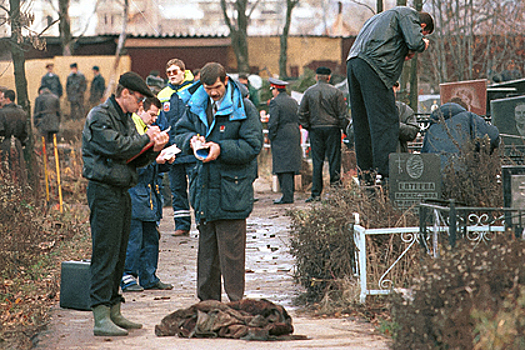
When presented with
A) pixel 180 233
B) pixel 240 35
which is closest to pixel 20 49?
pixel 180 233

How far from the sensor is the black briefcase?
22.4 feet

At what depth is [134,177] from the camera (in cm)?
637

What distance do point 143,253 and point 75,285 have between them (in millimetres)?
1585

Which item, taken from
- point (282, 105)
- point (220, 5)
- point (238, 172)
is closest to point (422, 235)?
point (238, 172)

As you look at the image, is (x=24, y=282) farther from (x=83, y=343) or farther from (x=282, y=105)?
(x=282, y=105)

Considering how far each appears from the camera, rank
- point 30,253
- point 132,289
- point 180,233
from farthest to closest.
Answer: point 180,233 < point 30,253 < point 132,289

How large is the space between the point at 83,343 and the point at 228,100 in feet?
7.48

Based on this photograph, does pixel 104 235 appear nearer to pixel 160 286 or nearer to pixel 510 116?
pixel 160 286

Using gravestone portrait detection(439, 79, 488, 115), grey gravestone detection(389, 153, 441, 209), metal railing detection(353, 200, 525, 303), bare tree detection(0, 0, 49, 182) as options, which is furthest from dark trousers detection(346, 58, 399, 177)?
bare tree detection(0, 0, 49, 182)

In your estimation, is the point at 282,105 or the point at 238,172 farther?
the point at 282,105

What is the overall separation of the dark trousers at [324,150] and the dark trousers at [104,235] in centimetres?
823

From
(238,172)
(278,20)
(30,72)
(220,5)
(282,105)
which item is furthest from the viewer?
(278,20)

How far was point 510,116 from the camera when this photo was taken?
474 inches

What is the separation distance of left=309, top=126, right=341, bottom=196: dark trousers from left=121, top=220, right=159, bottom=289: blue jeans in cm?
622
